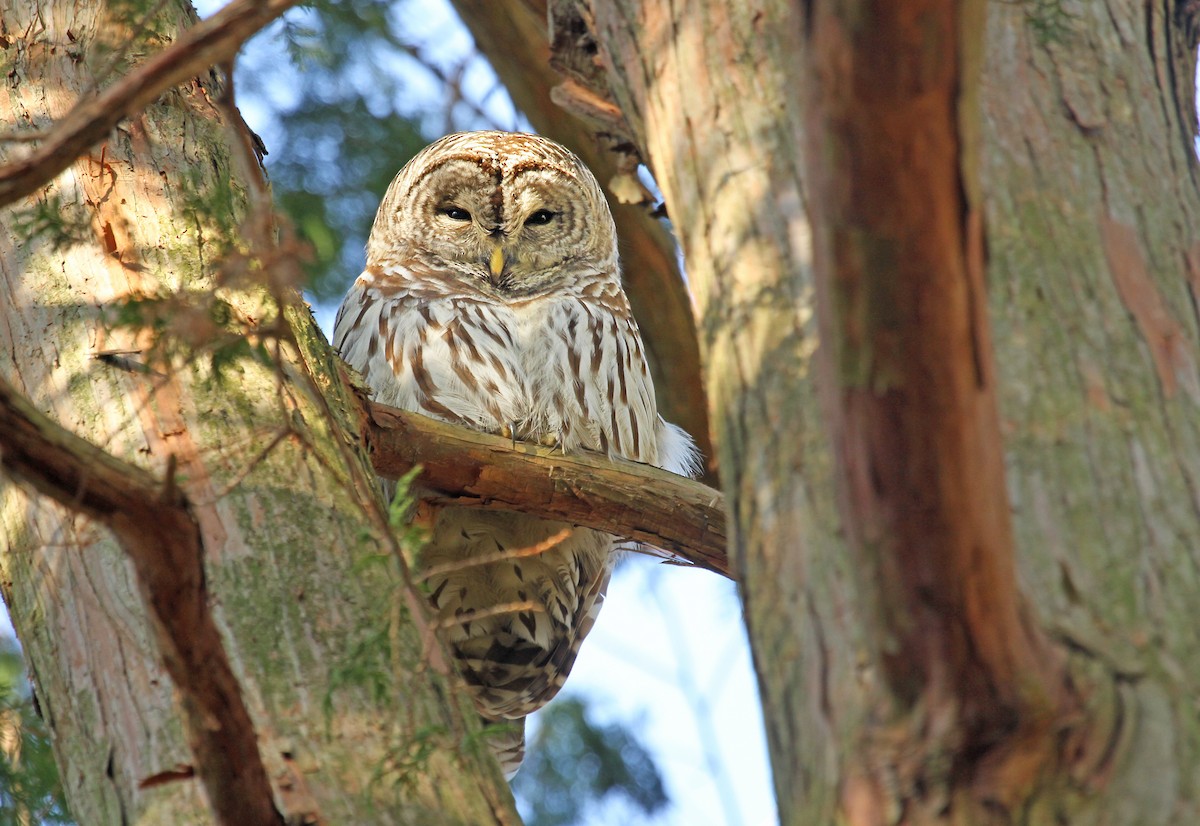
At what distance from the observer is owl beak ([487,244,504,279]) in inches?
226

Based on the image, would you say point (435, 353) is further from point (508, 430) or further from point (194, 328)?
point (194, 328)

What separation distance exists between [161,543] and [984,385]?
1.02 m

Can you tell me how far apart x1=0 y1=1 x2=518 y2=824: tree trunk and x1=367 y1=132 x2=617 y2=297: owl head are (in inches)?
92.5

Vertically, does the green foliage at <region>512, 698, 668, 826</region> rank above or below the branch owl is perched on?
below

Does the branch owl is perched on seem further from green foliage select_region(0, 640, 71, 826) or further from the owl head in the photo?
green foliage select_region(0, 640, 71, 826)

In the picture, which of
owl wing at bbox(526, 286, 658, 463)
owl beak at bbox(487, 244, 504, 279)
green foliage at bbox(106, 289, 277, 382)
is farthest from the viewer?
owl beak at bbox(487, 244, 504, 279)

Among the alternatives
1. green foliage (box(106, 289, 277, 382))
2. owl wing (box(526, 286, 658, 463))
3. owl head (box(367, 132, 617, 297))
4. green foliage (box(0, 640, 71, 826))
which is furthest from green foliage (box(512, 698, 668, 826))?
green foliage (box(106, 289, 277, 382))

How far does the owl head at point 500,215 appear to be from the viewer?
19.2 ft

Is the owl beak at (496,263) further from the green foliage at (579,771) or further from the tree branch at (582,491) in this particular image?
the green foliage at (579,771)

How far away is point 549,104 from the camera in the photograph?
639 centimetres

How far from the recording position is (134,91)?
71.4 inches

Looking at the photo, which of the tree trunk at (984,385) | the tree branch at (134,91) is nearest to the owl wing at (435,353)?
the tree trunk at (984,385)

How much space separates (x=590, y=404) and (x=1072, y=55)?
3.00 metres

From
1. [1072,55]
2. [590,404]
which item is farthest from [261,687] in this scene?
[590,404]
